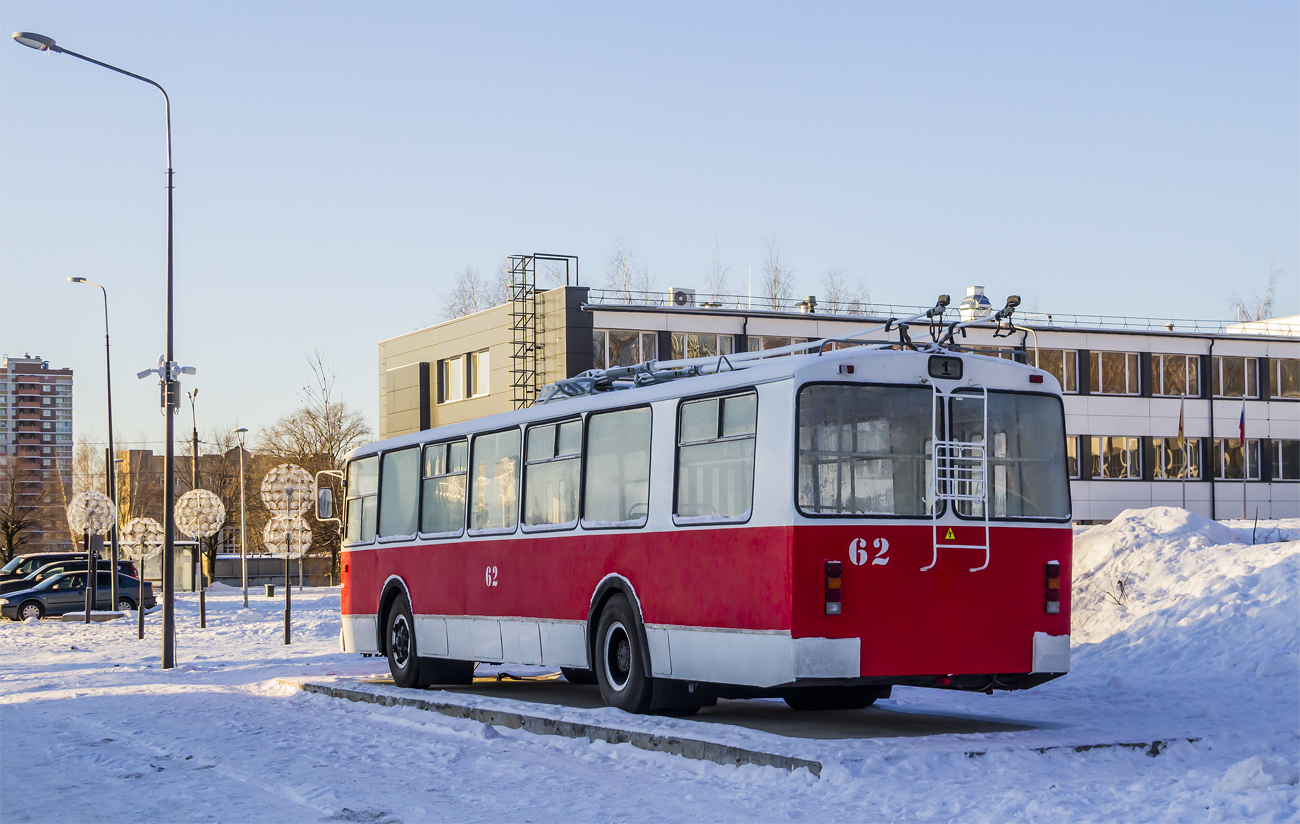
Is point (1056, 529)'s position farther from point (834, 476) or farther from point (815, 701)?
point (815, 701)

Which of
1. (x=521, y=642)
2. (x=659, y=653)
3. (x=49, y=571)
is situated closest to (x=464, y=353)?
(x=49, y=571)

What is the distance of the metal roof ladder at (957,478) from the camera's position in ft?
39.3

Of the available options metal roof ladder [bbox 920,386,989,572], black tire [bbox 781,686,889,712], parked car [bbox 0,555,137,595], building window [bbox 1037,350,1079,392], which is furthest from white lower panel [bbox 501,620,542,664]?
building window [bbox 1037,350,1079,392]

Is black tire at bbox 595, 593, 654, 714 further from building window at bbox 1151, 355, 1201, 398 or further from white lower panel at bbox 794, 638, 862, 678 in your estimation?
building window at bbox 1151, 355, 1201, 398

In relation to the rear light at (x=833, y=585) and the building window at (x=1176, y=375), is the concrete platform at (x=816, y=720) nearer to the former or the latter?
the rear light at (x=833, y=585)

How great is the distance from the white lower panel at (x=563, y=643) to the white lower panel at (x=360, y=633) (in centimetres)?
497

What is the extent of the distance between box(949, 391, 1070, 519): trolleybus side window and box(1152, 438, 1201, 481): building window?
171ft

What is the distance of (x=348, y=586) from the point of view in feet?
68.5

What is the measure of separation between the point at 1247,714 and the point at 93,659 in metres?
19.9

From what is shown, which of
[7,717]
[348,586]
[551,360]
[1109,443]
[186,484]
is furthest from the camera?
[186,484]

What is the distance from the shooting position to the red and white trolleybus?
11.8 meters

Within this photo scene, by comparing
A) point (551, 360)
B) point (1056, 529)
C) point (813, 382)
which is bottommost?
point (1056, 529)

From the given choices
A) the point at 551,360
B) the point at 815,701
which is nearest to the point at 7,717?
the point at 815,701

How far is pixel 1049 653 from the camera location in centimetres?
1239
